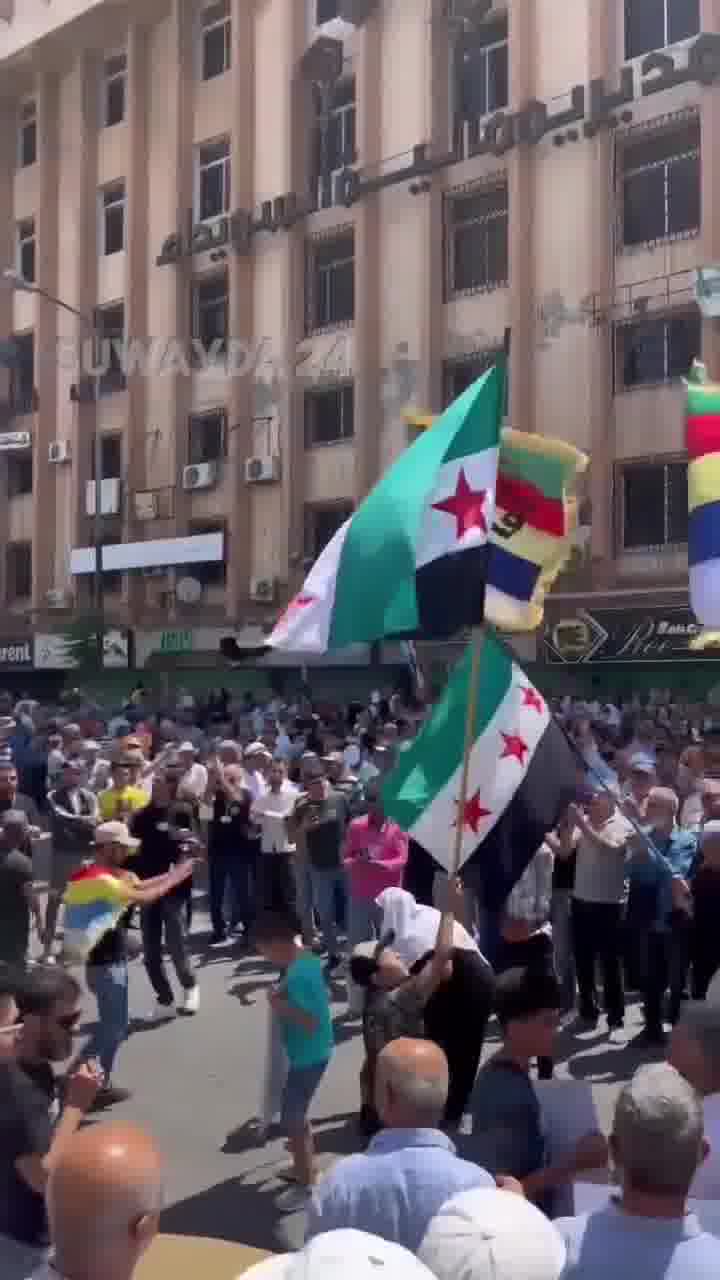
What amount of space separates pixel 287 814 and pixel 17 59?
2983 cm

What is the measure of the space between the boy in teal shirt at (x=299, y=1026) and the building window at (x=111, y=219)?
98.7ft

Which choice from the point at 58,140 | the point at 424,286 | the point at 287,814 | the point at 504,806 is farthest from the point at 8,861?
the point at 58,140

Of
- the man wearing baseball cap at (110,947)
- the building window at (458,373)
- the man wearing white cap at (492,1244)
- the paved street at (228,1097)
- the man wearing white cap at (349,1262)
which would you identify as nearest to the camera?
the man wearing white cap at (349,1262)

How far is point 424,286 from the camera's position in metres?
27.1

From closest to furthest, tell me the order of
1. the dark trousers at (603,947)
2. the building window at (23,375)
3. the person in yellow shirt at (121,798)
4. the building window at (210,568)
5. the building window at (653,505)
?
the dark trousers at (603,947), the person in yellow shirt at (121,798), the building window at (653,505), the building window at (210,568), the building window at (23,375)

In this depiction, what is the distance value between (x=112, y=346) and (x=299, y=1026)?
29.4m

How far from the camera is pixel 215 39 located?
32000 millimetres

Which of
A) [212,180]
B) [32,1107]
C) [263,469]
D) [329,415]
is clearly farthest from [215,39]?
[32,1107]

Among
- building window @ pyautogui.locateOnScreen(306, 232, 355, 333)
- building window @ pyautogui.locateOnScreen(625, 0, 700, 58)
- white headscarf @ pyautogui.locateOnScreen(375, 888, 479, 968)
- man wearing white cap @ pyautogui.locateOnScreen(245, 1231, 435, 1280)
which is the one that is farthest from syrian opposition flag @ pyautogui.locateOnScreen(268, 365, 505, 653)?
building window @ pyautogui.locateOnScreen(306, 232, 355, 333)

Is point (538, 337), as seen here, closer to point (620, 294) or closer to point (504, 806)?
point (620, 294)

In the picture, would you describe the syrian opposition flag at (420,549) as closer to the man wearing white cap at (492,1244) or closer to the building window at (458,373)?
the man wearing white cap at (492,1244)

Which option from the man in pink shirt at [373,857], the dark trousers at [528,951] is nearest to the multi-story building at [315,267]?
the man in pink shirt at [373,857]

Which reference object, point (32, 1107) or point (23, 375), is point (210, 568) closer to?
point (23, 375)

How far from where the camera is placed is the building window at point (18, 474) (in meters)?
37.0
